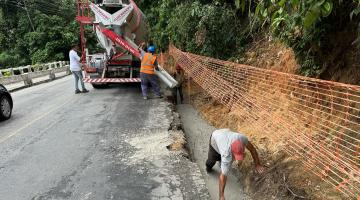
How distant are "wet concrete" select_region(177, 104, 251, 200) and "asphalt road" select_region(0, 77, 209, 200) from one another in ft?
1.39

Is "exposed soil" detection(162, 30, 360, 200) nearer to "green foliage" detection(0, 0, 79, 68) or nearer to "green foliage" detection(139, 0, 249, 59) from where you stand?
"green foliage" detection(139, 0, 249, 59)

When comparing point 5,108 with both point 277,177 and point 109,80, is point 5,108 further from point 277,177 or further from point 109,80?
point 277,177

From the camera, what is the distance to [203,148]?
7164 mm

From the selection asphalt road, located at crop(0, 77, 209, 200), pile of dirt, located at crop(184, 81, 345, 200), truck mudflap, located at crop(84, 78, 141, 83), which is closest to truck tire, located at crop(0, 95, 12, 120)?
asphalt road, located at crop(0, 77, 209, 200)

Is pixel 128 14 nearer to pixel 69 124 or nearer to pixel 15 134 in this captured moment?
pixel 69 124

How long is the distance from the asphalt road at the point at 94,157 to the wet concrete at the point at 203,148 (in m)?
0.42

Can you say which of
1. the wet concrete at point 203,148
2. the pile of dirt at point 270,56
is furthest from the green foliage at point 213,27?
the wet concrete at point 203,148

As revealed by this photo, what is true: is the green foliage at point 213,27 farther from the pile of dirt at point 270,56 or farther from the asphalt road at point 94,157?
the asphalt road at point 94,157

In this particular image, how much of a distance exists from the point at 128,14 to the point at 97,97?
9.23 feet

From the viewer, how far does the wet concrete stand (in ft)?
17.7

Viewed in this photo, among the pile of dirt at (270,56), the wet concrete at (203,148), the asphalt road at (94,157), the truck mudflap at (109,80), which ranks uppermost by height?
the pile of dirt at (270,56)

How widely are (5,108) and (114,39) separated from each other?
12.3ft

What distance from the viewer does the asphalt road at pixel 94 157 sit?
4770 mm

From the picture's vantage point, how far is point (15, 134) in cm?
743
